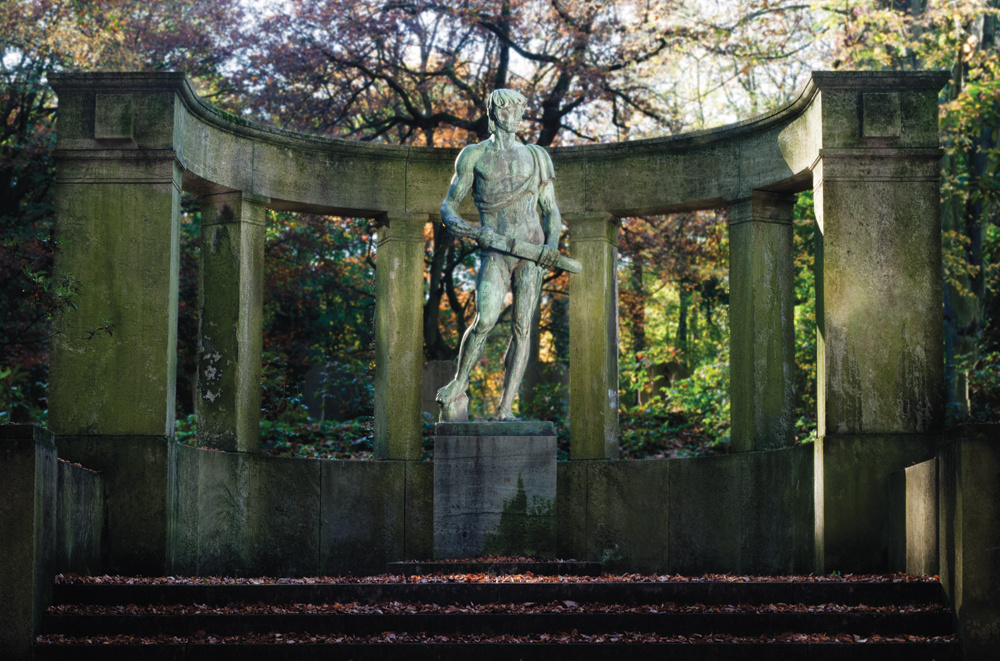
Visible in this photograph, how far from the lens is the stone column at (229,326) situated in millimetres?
14766

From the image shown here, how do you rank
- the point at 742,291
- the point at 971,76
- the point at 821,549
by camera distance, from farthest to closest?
the point at 971,76, the point at 742,291, the point at 821,549

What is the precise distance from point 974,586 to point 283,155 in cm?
989

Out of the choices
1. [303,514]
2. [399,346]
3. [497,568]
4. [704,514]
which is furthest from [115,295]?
[704,514]

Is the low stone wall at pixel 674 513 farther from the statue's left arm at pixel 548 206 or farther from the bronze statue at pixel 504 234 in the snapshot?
the statue's left arm at pixel 548 206

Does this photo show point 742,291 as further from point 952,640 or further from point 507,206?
point 952,640

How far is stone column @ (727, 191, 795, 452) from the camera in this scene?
14.8m

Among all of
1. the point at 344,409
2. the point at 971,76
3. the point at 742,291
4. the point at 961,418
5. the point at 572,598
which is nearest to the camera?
the point at 572,598

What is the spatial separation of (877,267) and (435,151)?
6.01 m

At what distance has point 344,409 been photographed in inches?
906

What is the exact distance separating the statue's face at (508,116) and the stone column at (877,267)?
3.27 m

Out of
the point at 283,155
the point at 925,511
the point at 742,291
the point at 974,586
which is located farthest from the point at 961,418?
the point at 283,155

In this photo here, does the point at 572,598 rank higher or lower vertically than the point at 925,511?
lower

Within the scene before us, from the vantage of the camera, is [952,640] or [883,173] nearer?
[952,640]

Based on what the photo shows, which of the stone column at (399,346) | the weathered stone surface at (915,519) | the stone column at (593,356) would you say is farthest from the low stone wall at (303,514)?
the weathered stone surface at (915,519)
